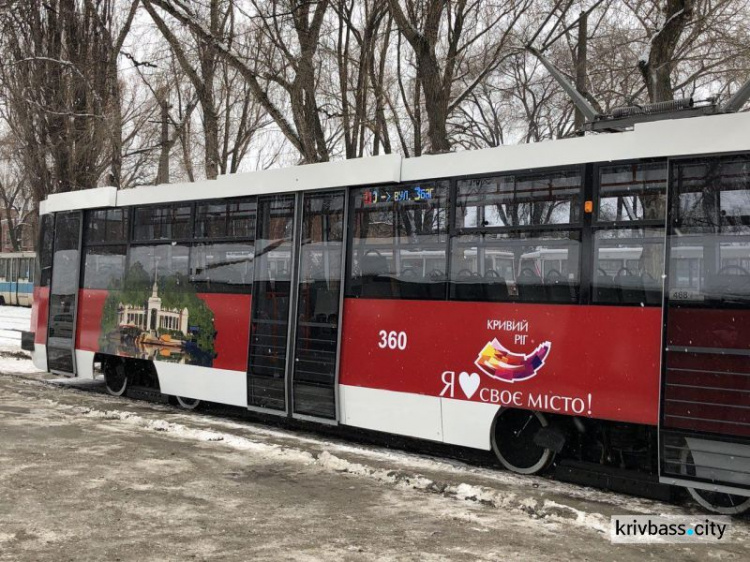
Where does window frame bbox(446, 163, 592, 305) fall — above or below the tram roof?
below

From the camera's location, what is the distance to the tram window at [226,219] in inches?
408

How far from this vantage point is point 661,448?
6535 millimetres

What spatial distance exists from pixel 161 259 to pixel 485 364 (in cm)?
559

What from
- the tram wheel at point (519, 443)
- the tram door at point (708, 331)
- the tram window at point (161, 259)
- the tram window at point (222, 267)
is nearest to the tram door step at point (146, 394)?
the tram window at point (161, 259)

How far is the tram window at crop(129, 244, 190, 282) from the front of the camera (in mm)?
11266

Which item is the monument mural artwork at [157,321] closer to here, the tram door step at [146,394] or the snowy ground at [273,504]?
the tram door step at [146,394]

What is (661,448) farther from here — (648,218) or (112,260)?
(112,260)

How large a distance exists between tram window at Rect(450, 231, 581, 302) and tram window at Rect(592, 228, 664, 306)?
0.22 meters

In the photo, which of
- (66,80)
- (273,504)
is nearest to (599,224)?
(273,504)

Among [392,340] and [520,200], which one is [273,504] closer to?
[392,340]

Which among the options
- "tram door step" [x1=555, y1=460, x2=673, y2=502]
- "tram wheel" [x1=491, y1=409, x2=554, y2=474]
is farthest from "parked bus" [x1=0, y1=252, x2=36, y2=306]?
"tram door step" [x1=555, y1=460, x2=673, y2=502]

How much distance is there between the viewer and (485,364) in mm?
7867

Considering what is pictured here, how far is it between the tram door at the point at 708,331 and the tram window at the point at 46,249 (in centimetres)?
1044

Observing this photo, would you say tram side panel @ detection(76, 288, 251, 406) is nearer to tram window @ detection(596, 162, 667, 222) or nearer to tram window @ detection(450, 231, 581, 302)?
tram window @ detection(450, 231, 581, 302)
